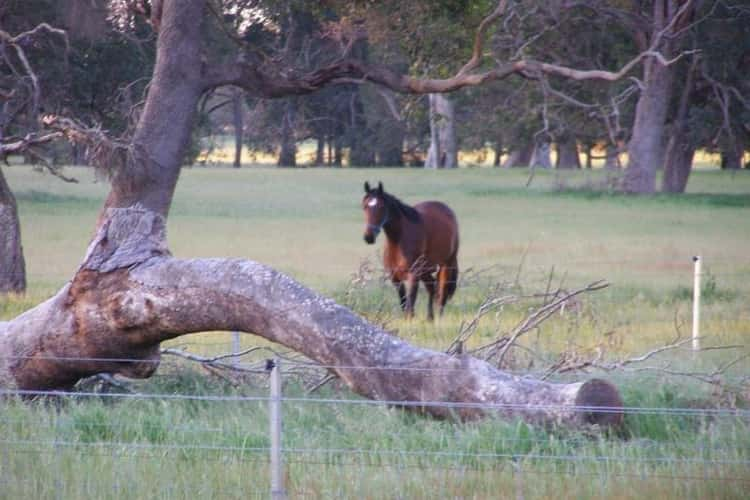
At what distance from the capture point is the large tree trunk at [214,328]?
23.8ft

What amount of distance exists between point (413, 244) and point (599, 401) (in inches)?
336

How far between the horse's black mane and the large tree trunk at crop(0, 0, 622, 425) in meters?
7.11

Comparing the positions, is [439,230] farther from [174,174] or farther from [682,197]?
[682,197]

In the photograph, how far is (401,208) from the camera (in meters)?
15.4

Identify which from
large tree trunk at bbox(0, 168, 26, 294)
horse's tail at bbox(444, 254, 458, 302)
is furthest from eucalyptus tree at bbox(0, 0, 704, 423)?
large tree trunk at bbox(0, 168, 26, 294)

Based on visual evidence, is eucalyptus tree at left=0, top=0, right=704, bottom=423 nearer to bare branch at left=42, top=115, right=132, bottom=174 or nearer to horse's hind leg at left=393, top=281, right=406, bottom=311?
bare branch at left=42, top=115, right=132, bottom=174

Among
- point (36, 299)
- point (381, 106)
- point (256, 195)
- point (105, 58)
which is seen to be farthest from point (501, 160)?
point (36, 299)

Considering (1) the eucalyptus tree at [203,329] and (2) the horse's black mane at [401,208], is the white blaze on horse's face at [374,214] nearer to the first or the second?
(2) the horse's black mane at [401,208]

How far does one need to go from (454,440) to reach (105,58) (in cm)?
1631

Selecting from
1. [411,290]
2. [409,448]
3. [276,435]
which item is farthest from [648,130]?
[276,435]

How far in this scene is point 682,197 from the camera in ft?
131

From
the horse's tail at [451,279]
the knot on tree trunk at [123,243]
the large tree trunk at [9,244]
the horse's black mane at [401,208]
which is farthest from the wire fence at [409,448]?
the large tree trunk at [9,244]

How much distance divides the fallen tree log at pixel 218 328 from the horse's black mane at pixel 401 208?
7.11m

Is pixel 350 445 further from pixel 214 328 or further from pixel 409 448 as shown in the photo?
pixel 214 328
